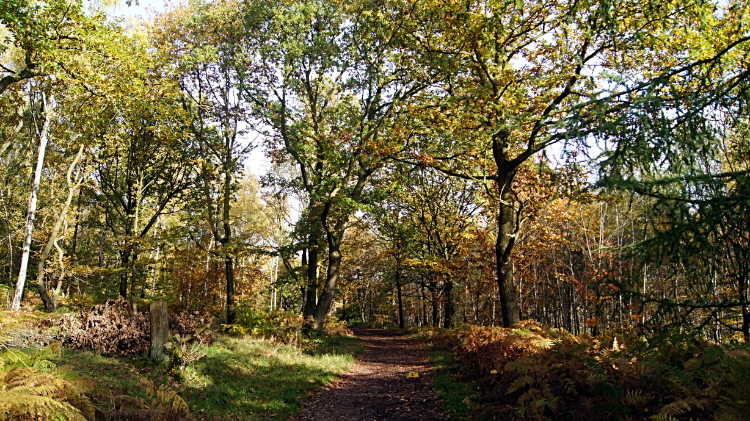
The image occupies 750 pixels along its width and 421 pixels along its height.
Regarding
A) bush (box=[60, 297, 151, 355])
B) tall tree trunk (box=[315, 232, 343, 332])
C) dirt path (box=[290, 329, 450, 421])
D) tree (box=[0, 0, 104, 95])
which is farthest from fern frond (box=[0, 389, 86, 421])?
tall tree trunk (box=[315, 232, 343, 332])

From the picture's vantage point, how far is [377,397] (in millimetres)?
8477

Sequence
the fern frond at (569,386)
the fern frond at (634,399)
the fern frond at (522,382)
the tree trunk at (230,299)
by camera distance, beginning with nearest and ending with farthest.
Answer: the fern frond at (634,399)
the fern frond at (569,386)
the fern frond at (522,382)
the tree trunk at (230,299)

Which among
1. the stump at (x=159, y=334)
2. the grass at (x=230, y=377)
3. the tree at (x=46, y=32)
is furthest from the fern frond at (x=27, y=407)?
the tree at (x=46, y=32)

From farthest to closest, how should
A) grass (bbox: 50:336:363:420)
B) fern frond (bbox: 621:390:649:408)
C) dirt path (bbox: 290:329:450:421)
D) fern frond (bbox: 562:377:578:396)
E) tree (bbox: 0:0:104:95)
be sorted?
tree (bbox: 0:0:104:95) < dirt path (bbox: 290:329:450:421) < grass (bbox: 50:336:363:420) < fern frond (bbox: 562:377:578:396) < fern frond (bbox: 621:390:649:408)

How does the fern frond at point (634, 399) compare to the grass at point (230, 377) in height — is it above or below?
above

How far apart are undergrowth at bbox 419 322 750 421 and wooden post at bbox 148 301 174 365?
6.28 m

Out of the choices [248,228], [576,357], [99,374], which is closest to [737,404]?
[576,357]

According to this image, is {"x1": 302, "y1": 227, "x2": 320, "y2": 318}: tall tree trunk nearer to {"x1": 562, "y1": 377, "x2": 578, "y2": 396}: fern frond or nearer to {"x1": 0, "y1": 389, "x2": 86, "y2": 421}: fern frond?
{"x1": 562, "y1": 377, "x2": 578, "y2": 396}: fern frond

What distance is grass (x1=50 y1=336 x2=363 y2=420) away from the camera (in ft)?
21.0

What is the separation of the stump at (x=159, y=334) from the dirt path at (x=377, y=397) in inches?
131

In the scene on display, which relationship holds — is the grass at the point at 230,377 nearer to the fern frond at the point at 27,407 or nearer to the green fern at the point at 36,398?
the green fern at the point at 36,398

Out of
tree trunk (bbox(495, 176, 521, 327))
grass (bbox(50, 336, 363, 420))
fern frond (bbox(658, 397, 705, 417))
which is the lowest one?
grass (bbox(50, 336, 363, 420))

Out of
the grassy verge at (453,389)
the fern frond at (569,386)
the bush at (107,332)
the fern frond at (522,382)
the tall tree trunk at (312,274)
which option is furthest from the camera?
the tall tree trunk at (312,274)

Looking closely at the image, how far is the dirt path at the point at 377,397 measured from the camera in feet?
23.3
